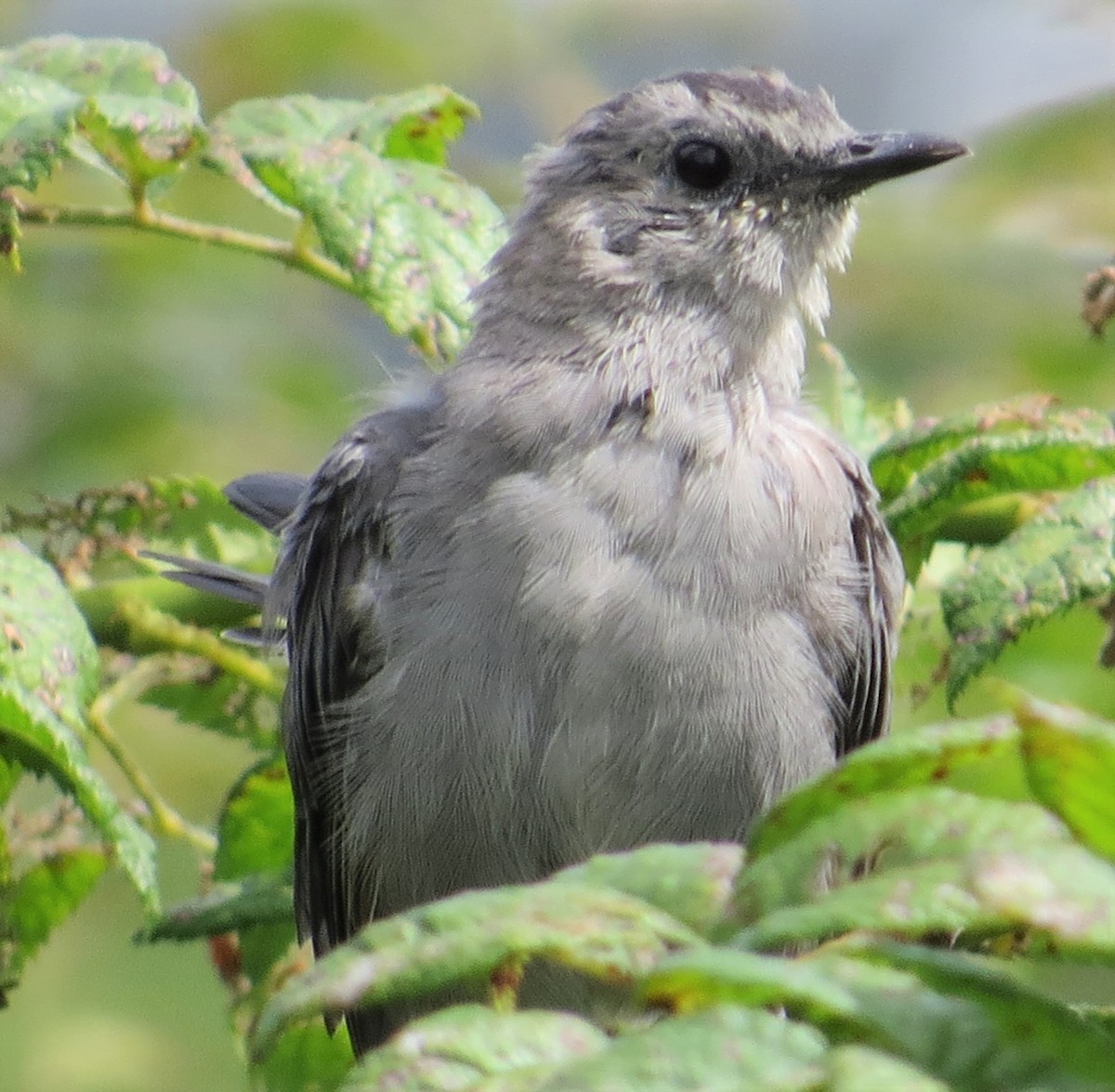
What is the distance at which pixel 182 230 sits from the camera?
3107mm

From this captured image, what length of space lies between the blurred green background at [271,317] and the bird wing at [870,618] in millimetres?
674

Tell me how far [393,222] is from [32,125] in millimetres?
551

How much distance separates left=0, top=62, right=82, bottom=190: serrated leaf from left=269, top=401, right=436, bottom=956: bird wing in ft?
3.16

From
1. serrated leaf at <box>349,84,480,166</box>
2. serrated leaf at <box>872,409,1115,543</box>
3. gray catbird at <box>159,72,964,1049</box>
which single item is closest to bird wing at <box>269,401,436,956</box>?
gray catbird at <box>159,72,964,1049</box>

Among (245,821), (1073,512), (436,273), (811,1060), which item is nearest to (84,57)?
(436,273)

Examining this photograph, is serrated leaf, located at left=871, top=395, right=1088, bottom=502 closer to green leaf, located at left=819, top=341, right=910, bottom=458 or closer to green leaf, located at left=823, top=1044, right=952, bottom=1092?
green leaf, located at left=819, top=341, right=910, bottom=458

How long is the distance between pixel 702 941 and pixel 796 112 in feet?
8.25

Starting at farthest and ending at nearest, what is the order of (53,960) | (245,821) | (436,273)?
(53,960) < (245,821) < (436,273)

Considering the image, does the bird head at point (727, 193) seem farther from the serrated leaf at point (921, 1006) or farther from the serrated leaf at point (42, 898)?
the serrated leaf at point (921, 1006)

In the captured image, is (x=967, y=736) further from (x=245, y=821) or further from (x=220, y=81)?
(x=220, y=81)

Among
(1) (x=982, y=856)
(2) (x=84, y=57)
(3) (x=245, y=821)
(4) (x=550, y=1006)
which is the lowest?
(4) (x=550, y=1006)

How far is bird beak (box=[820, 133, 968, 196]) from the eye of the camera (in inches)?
135

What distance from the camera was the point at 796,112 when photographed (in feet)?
11.4

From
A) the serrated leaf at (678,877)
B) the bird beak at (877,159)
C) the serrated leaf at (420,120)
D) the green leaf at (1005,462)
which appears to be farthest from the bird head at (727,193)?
→ the serrated leaf at (678,877)
